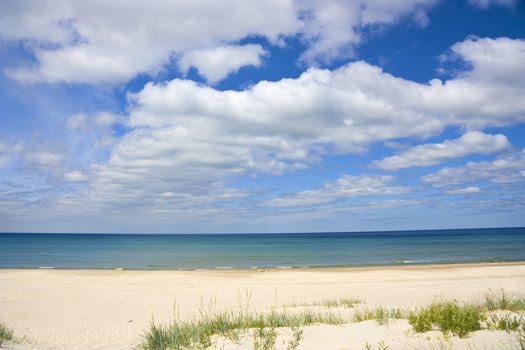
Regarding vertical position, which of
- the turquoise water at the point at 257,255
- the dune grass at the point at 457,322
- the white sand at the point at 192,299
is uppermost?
the dune grass at the point at 457,322

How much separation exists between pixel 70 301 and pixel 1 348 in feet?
37.1

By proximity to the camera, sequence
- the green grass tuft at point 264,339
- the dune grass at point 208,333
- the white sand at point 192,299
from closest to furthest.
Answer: the green grass tuft at point 264,339
the dune grass at point 208,333
the white sand at point 192,299

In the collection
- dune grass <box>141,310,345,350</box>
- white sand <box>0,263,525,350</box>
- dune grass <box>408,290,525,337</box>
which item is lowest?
white sand <box>0,263,525,350</box>

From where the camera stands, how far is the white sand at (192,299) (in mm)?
7516

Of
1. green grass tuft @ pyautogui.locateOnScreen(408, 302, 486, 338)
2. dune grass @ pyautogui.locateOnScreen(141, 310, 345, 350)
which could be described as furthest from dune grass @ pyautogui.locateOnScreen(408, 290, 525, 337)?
dune grass @ pyautogui.locateOnScreen(141, 310, 345, 350)

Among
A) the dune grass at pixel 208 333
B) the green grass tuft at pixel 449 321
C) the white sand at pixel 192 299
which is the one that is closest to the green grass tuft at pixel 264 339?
the dune grass at pixel 208 333

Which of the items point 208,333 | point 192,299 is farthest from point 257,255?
point 208,333

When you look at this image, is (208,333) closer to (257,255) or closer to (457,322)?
(457,322)

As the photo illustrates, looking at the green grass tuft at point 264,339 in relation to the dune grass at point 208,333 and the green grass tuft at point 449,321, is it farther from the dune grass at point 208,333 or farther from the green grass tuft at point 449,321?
the green grass tuft at point 449,321

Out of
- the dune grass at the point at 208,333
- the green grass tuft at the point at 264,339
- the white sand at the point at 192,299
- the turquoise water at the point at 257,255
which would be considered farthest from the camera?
the turquoise water at the point at 257,255

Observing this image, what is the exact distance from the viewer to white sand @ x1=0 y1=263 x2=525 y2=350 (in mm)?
7516

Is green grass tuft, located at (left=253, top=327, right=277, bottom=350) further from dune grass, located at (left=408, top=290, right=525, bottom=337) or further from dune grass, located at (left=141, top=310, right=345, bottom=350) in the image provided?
dune grass, located at (left=408, top=290, right=525, bottom=337)

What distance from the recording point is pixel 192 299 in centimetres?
1798

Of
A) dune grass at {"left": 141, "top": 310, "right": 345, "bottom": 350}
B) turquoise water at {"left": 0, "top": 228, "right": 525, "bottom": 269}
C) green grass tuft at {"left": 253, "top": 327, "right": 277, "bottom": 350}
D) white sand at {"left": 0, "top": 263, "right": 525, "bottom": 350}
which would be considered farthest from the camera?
turquoise water at {"left": 0, "top": 228, "right": 525, "bottom": 269}
